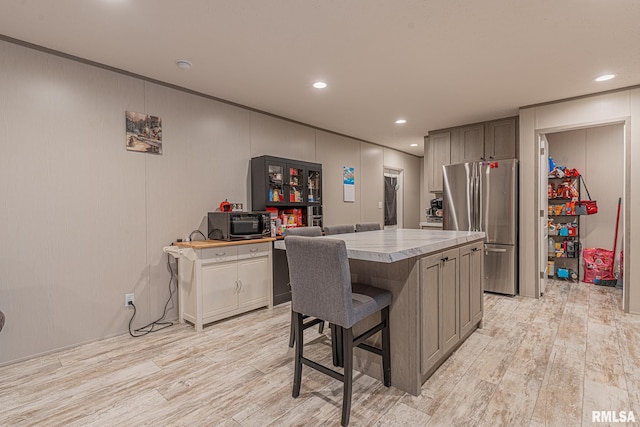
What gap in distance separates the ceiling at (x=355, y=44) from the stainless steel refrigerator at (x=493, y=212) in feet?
3.09

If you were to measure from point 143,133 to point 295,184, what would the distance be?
1918mm

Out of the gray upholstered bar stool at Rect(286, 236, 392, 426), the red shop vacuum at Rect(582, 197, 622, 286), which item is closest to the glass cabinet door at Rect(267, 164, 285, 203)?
the gray upholstered bar stool at Rect(286, 236, 392, 426)

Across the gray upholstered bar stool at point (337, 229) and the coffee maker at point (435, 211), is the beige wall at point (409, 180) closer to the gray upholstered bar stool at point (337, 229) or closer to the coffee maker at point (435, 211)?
the coffee maker at point (435, 211)

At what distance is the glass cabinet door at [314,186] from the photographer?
180 inches

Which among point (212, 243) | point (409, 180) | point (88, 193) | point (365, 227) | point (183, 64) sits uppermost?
point (183, 64)

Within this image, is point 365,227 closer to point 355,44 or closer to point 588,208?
point 355,44

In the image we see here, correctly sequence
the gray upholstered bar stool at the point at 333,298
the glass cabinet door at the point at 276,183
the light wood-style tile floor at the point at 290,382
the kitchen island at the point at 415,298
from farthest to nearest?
1. the glass cabinet door at the point at 276,183
2. the kitchen island at the point at 415,298
3. the light wood-style tile floor at the point at 290,382
4. the gray upholstered bar stool at the point at 333,298

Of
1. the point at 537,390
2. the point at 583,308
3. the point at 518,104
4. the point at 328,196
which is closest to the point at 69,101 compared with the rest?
the point at 328,196

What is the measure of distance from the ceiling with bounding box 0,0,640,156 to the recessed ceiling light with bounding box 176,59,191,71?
2.2 inches

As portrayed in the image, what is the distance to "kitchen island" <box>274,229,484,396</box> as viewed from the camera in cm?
192

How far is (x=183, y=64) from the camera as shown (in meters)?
2.89

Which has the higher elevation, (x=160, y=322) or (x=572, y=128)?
(x=572, y=128)

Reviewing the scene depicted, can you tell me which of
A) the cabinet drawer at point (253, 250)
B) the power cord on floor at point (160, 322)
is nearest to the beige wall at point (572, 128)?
the cabinet drawer at point (253, 250)

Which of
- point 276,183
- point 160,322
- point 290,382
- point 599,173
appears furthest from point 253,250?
point 599,173
